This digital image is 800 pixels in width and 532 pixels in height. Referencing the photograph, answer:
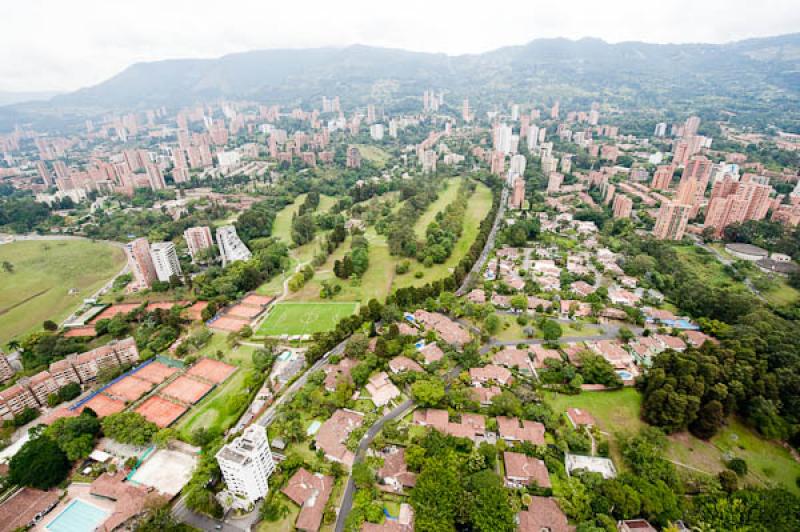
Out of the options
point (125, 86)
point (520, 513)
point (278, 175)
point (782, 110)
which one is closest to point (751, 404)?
point (520, 513)

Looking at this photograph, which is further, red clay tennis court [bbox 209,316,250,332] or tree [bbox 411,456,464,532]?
red clay tennis court [bbox 209,316,250,332]

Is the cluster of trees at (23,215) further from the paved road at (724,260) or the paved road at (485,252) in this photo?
the paved road at (724,260)

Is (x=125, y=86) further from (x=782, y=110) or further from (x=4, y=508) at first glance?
(x=782, y=110)

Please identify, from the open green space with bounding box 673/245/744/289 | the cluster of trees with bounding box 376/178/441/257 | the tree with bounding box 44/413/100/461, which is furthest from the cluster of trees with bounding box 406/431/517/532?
the open green space with bounding box 673/245/744/289

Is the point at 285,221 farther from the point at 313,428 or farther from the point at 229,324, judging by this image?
the point at 313,428

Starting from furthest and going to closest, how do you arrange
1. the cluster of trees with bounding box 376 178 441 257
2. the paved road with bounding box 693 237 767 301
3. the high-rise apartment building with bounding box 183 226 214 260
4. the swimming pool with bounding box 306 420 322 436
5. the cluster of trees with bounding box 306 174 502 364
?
the high-rise apartment building with bounding box 183 226 214 260
the cluster of trees with bounding box 376 178 441 257
the paved road with bounding box 693 237 767 301
the cluster of trees with bounding box 306 174 502 364
the swimming pool with bounding box 306 420 322 436

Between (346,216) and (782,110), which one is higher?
(782,110)

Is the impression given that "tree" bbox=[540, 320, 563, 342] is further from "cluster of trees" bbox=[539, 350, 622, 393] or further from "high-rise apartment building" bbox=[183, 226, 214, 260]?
"high-rise apartment building" bbox=[183, 226, 214, 260]
